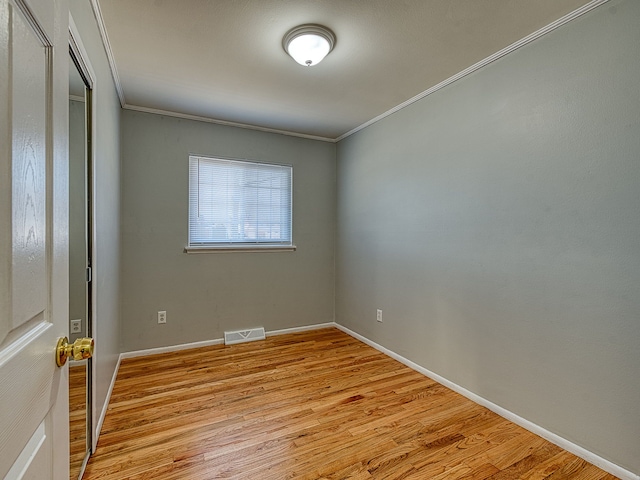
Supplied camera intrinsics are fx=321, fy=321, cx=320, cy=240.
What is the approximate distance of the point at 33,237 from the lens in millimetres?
583

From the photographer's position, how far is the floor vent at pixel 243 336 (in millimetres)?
3453

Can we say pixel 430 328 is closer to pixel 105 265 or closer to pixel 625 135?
pixel 625 135

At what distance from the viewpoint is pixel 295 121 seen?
3426 millimetres

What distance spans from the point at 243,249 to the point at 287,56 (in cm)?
203

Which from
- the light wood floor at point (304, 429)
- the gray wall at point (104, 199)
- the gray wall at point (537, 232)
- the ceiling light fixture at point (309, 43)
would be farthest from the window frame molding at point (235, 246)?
the ceiling light fixture at point (309, 43)

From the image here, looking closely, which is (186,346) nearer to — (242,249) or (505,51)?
(242,249)

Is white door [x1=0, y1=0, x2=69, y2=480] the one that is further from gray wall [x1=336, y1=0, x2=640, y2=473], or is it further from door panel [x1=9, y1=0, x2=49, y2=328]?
gray wall [x1=336, y1=0, x2=640, y2=473]

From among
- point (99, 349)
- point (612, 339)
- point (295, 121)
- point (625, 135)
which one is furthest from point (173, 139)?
point (612, 339)

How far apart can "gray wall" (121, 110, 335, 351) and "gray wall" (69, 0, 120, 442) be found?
1.35 ft

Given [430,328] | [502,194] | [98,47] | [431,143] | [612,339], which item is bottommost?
[430,328]

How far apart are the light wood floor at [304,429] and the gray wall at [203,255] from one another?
534 millimetres

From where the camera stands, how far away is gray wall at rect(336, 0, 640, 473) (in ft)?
5.31

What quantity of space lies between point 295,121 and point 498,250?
235 cm

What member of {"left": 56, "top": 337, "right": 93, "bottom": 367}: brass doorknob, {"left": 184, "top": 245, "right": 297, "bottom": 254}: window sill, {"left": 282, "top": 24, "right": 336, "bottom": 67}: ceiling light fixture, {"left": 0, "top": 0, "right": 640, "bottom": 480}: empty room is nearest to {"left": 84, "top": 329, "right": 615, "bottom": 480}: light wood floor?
{"left": 0, "top": 0, "right": 640, "bottom": 480}: empty room
